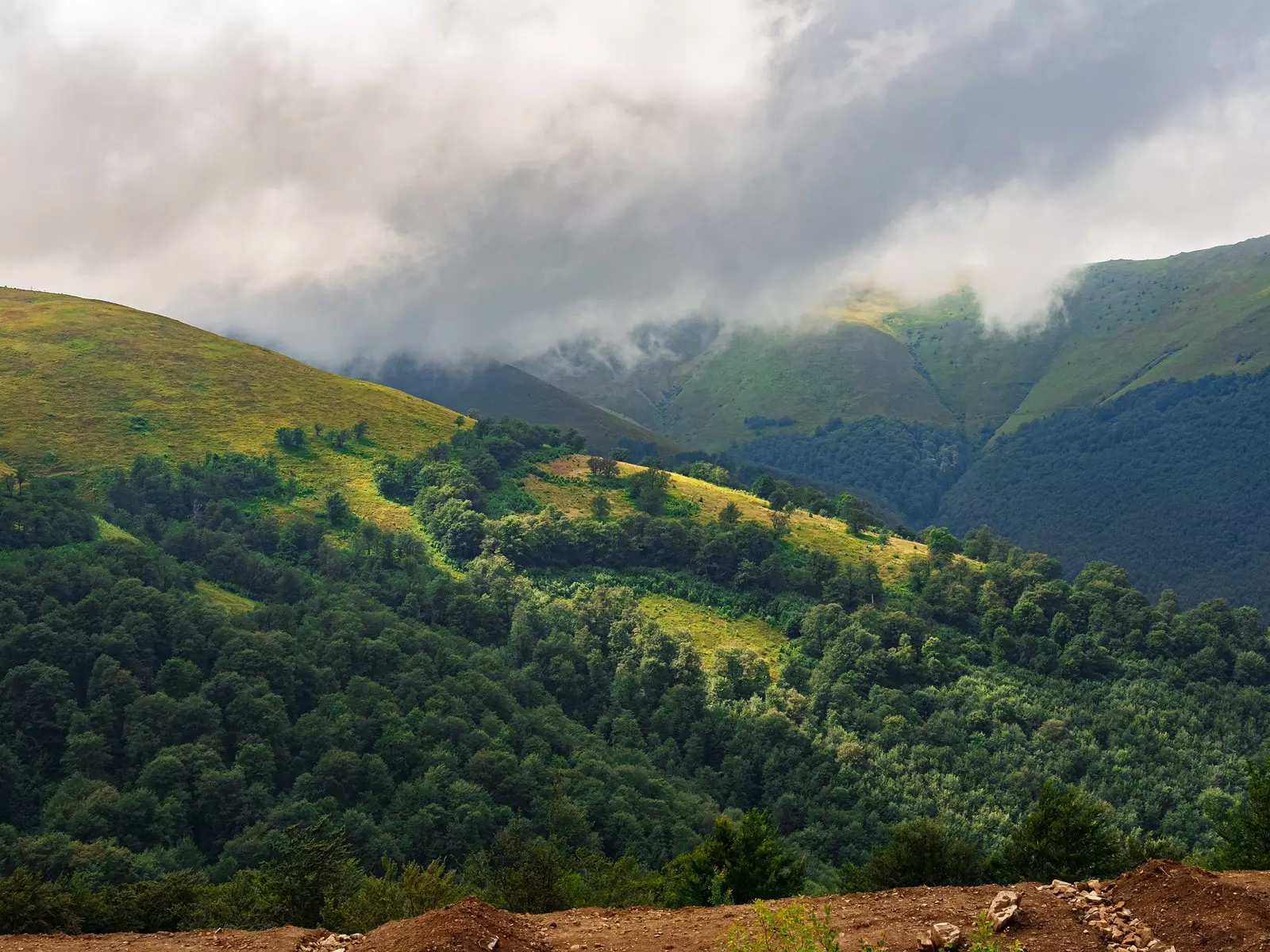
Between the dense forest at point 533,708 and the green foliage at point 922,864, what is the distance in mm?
197

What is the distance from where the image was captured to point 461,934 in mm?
26891

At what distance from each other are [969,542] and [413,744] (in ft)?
386

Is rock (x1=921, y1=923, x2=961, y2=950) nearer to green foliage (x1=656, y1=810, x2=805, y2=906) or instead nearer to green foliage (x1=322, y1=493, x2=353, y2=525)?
green foliage (x1=656, y1=810, x2=805, y2=906)

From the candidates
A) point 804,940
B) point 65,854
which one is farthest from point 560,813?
point 804,940

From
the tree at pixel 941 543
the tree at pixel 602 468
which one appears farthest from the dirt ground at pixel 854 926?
the tree at pixel 602 468

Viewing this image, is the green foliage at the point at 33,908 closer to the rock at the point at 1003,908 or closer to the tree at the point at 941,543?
the rock at the point at 1003,908

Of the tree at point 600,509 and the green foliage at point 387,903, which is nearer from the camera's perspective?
the green foliage at point 387,903

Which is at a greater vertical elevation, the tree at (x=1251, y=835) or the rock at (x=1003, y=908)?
the rock at (x=1003, y=908)

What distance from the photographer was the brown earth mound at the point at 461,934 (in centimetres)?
2664

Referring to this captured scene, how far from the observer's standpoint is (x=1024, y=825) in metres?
53.6

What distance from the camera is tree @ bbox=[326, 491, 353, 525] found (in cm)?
16462

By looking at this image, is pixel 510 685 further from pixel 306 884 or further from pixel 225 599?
pixel 306 884

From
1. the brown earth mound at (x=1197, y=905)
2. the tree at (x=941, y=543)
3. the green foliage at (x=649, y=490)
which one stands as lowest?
the brown earth mound at (x=1197, y=905)

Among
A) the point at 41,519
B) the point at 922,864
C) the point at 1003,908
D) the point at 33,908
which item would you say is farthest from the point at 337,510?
the point at 1003,908
